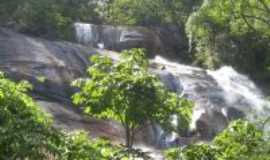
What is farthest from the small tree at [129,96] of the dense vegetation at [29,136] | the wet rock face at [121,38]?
the wet rock face at [121,38]

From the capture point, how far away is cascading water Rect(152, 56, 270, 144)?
18578mm

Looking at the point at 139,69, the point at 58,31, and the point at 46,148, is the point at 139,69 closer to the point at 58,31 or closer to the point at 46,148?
the point at 46,148

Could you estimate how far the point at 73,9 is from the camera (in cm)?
2930

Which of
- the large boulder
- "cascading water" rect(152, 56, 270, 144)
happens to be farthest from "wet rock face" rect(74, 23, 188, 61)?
the large boulder

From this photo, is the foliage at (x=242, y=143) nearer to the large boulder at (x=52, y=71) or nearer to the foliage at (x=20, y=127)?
the foliage at (x=20, y=127)

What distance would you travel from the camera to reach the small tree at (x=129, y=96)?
27.9ft

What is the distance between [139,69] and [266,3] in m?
7.84

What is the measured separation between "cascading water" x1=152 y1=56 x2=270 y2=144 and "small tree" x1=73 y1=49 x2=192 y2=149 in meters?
9.08

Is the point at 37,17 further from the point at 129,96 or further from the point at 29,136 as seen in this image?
the point at 29,136

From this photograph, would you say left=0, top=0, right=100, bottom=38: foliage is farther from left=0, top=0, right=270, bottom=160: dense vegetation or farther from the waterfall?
left=0, top=0, right=270, bottom=160: dense vegetation

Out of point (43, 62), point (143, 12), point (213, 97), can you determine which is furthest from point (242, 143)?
point (143, 12)

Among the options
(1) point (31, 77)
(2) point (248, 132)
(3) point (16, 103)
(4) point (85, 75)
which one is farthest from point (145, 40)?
(3) point (16, 103)

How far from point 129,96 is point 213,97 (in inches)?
509

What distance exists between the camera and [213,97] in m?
21.1
